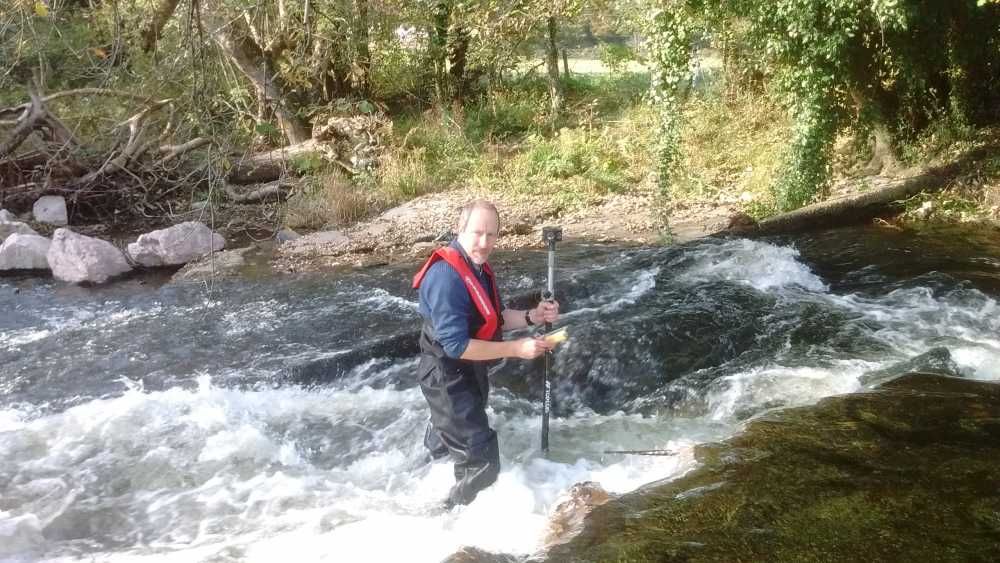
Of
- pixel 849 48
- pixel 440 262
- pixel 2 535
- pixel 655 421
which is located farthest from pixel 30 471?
pixel 849 48

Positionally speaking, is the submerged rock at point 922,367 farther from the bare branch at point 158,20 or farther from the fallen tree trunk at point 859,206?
the bare branch at point 158,20

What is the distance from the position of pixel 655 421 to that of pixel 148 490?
11.1ft

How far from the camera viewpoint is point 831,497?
334 centimetres

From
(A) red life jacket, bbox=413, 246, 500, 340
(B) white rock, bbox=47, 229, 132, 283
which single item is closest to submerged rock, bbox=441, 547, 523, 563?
(A) red life jacket, bbox=413, 246, 500, 340

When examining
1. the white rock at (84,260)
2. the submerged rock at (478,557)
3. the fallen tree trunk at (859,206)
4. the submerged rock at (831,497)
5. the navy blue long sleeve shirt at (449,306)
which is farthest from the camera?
the white rock at (84,260)

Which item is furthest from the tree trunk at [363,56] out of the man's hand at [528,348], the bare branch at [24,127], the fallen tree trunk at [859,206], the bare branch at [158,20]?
the man's hand at [528,348]

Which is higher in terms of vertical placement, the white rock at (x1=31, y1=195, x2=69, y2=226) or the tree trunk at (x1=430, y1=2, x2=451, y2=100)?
the tree trunk at (x1=430, y1=2, x2=451, y2=100)

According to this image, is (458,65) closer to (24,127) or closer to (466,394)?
(24,127)

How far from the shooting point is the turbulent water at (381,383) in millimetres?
4410

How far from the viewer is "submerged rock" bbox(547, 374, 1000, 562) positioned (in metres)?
3.00

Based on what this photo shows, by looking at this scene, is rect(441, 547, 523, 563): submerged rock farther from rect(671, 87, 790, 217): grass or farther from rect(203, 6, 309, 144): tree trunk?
rect(671, 87, 790, 217): grass

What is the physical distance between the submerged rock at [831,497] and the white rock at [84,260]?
8322mm

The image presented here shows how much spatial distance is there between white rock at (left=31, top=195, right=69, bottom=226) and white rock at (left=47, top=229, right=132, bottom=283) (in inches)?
65.1

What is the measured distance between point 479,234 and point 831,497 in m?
1.96
